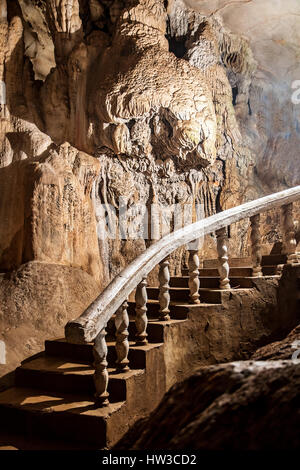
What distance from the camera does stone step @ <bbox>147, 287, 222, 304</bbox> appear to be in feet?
15.0

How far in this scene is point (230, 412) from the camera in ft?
5.19

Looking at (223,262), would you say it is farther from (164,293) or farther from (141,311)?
(141,311)

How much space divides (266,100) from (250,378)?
34.9 feet

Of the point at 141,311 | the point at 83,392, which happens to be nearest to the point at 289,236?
the point at 141,311

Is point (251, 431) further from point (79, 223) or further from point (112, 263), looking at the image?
point (112, 263)

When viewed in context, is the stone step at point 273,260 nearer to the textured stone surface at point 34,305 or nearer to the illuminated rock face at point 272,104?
the textured stone surface at point 34,305

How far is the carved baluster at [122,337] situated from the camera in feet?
12.3

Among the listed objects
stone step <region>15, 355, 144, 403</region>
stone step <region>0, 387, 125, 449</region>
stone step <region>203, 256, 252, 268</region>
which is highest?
stone step <region>203, 256, 252, 268</region>

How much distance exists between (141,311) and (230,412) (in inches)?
99.7

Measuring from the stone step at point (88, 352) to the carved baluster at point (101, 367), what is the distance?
1.72ft

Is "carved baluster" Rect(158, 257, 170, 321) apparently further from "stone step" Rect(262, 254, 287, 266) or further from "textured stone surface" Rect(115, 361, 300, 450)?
"textured stone surface" Rect(115, 361, 300, 450)

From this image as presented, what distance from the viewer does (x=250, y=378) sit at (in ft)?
5.71

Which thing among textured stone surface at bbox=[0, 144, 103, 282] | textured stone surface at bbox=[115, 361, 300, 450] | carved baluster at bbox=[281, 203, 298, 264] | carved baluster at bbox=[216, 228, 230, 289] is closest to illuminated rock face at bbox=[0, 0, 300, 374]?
textured stone surface at bbox=[0, 144, 103, 282]
